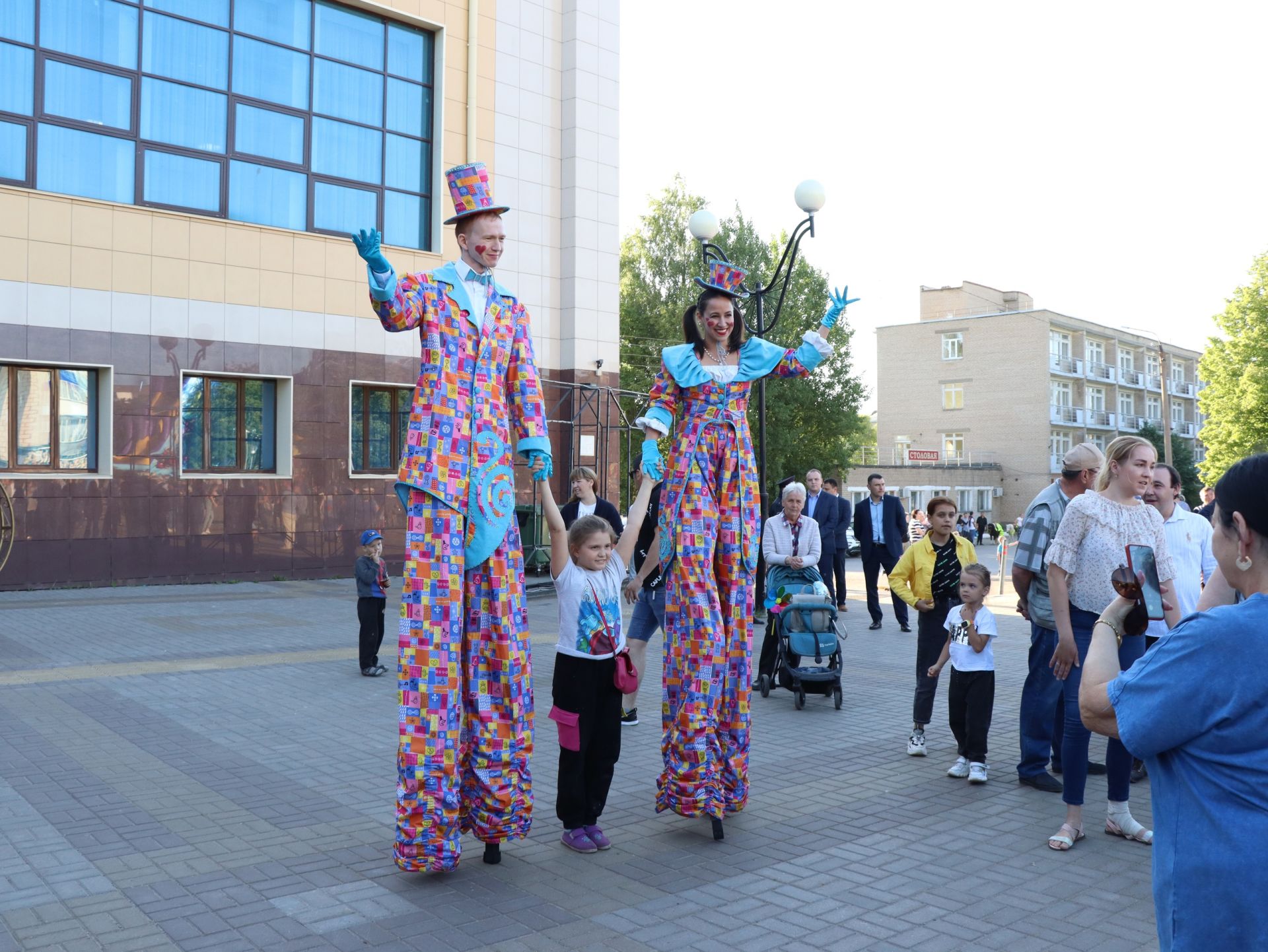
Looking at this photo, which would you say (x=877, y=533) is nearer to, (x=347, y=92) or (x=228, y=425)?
(x=228, y=425)

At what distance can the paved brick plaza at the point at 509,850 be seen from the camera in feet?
13.4

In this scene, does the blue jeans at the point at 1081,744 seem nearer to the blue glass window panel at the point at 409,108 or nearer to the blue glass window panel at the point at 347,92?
the blue glass window panel at the point at 347,92

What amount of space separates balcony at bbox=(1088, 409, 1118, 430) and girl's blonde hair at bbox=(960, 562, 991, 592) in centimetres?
7065

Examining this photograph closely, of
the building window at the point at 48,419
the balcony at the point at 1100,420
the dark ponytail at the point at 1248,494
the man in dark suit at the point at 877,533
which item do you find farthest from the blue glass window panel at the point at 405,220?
the balcony at the point at 1100,420

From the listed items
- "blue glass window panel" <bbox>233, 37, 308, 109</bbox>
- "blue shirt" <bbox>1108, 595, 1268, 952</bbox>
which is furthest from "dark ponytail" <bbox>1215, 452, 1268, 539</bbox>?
"blue glass window panel" <bbox>233, 37, 308, 109</bbox>

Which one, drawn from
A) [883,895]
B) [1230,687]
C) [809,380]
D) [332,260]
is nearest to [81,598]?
[332,260]

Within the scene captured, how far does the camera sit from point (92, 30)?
1744 centimetres

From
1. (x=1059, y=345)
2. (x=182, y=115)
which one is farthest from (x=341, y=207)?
(x=1059, y=345)

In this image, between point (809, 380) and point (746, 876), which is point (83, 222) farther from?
point (809, 380)

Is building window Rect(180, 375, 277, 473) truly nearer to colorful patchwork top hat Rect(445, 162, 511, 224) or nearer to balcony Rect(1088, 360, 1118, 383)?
colorful patchwork top hat Rect(445, 162, 511, 224)

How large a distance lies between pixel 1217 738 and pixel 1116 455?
11.9ft

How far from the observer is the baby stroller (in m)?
8.75

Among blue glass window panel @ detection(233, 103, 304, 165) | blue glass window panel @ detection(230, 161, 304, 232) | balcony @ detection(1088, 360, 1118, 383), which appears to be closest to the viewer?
blue glass window panel @ detection(230, 161, 304, 232)

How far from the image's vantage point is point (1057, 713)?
6.66 metres
